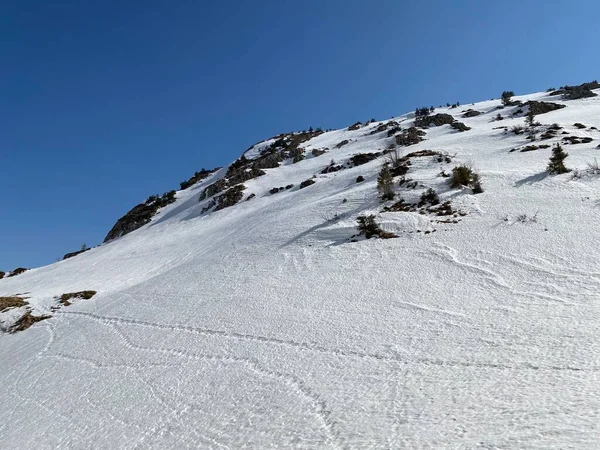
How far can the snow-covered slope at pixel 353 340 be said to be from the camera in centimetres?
344

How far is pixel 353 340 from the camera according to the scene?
5.04 meters

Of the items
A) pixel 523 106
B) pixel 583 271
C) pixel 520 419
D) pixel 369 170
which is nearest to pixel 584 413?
pixel 520 419

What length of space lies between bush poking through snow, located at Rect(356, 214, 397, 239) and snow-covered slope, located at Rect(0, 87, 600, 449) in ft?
0.74

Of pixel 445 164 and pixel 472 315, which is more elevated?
pixel 445 164

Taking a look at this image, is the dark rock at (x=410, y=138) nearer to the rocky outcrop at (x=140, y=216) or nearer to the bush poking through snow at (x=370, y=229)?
the bush poking through snow at (x=370, y=229)

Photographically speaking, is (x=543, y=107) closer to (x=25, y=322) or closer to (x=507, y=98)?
(x=507, y=98)

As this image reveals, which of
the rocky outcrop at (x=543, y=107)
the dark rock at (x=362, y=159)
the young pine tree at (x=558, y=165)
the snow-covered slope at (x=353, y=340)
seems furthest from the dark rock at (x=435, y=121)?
the young pine tree at (x=558, y=165)

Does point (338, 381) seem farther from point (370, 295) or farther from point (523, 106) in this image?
point (523, 106)

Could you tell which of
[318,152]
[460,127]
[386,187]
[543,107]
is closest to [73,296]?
[386,187]

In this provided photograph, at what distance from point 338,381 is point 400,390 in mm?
717

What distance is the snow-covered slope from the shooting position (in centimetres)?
344

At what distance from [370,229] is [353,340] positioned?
4557 millimetres

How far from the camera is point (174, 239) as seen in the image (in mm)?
18359

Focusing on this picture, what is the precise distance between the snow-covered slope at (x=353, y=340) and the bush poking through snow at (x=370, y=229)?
0.22 meters
